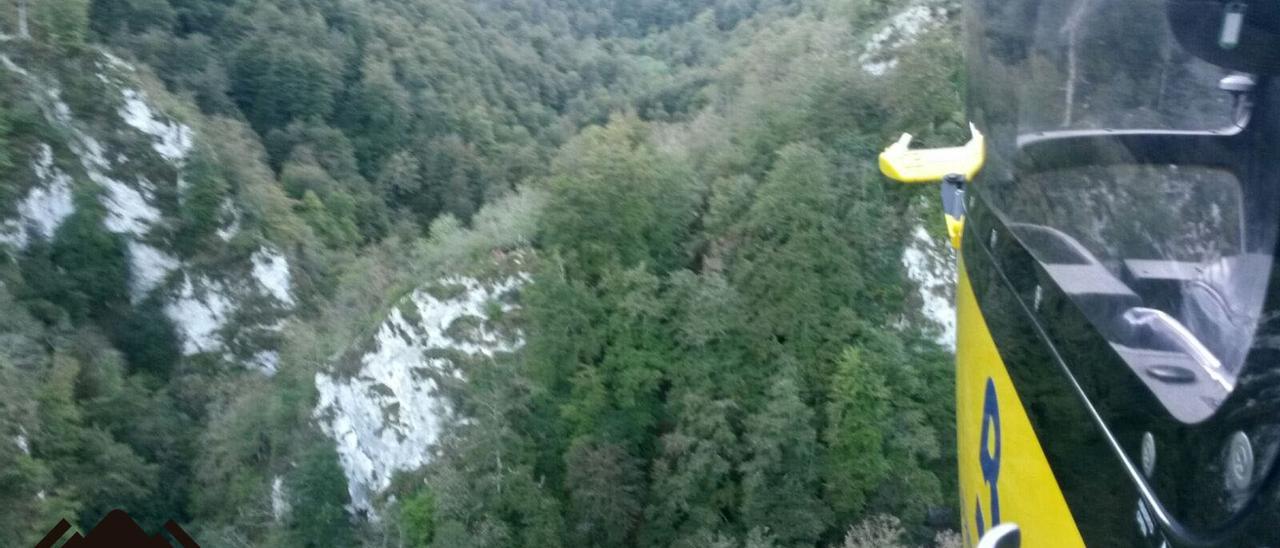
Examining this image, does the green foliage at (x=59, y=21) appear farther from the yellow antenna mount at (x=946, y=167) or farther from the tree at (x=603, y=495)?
the yellow antenna mount at (x=946, y=167)

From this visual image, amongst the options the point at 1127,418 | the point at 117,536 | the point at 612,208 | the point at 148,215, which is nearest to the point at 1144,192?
the point at 1127,418

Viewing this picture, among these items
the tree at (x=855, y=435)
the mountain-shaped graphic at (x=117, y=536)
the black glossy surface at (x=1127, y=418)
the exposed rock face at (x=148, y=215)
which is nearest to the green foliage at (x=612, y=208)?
the tree at (x=855, y=435)

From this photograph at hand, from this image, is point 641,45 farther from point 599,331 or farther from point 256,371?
point 599,331

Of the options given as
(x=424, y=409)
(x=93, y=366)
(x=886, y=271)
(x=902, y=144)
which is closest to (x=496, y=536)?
(x=424, y=409)

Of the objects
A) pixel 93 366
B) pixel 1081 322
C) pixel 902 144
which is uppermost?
pixel 1081 322

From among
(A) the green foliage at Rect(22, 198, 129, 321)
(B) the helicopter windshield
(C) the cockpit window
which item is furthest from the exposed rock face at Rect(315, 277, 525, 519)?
(C) the cockpit window

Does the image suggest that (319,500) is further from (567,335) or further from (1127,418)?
(1127,418)
